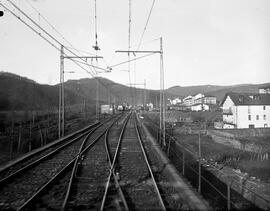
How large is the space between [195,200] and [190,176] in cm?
503

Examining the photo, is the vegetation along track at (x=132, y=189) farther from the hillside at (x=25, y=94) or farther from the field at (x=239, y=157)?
the hillside at (x=25, y=94)

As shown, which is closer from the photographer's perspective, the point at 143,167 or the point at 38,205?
the point at 38,205

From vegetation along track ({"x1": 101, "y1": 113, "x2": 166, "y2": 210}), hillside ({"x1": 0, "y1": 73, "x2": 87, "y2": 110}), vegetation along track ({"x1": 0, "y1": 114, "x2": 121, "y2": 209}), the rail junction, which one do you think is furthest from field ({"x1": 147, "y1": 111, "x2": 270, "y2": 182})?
hillside ({"x1": 0, "y1": 73, "x2": 87, "y2": 110})

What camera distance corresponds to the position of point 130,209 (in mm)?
6855

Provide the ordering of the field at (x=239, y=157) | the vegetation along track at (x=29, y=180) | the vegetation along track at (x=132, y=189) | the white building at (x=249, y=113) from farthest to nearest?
the white building at (x=249, y=113) < the field at (x=239, y=157) < the vegetation along track at (x=29, y=180) < the vegetation along track at (x=132, y=189)

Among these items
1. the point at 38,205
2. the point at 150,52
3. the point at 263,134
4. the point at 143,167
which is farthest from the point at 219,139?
the point at 38,205

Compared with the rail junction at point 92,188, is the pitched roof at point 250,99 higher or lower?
A: higher

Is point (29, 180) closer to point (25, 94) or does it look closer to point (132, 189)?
point (132, 189)

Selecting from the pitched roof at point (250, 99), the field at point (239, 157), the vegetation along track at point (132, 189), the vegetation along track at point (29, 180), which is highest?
the pitched roof at point (250, 99)

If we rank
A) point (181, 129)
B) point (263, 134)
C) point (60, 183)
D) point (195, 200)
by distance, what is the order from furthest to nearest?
point (263, 134) < point (181, 129) < point (60, 183) < point (195, 200)

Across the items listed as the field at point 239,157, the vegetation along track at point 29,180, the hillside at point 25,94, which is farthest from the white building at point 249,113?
the hillside at point 25,94

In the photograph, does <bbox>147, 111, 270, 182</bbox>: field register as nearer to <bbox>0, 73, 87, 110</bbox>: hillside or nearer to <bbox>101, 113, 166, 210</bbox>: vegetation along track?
<bbox>101, 113, 166, 210</bbox>: vegetation along track

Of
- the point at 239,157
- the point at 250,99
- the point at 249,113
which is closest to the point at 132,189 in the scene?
the point at 239,157

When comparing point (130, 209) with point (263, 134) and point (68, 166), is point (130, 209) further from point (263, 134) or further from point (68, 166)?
point (263, 134)
